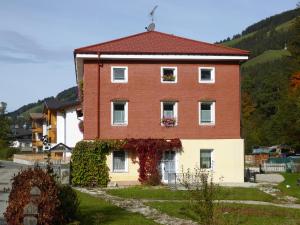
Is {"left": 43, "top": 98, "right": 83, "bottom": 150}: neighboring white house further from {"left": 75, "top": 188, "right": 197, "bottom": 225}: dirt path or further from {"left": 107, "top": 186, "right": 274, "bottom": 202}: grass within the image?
{"left": 75, "top": 188, "right": 197, "bottom": 225}: dirt path

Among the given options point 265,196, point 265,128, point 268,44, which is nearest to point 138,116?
point 265,196

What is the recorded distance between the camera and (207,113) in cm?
3903

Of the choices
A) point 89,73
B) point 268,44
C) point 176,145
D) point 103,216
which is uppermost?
Answer: point 268,44

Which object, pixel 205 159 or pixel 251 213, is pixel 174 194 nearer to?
pixel 251 213

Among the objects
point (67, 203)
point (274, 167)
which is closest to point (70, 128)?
point (274, 167)

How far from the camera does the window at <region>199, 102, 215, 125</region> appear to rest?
3878 cm

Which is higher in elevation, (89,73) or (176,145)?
(89,73)

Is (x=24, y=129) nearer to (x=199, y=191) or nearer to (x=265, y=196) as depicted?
(x=265, y=196)

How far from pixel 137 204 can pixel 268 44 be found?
509ft

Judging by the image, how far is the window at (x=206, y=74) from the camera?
38750mm

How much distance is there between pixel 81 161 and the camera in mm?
35719

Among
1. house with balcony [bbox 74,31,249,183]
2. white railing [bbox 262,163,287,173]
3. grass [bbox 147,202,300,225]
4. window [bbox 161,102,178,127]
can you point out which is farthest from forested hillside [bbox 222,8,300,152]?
grass [bbox 147,202,300,225]

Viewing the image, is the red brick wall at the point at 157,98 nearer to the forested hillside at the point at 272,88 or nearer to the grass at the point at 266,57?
the forested hillside at the point at 272,88

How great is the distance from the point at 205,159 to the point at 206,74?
18.2 ft
